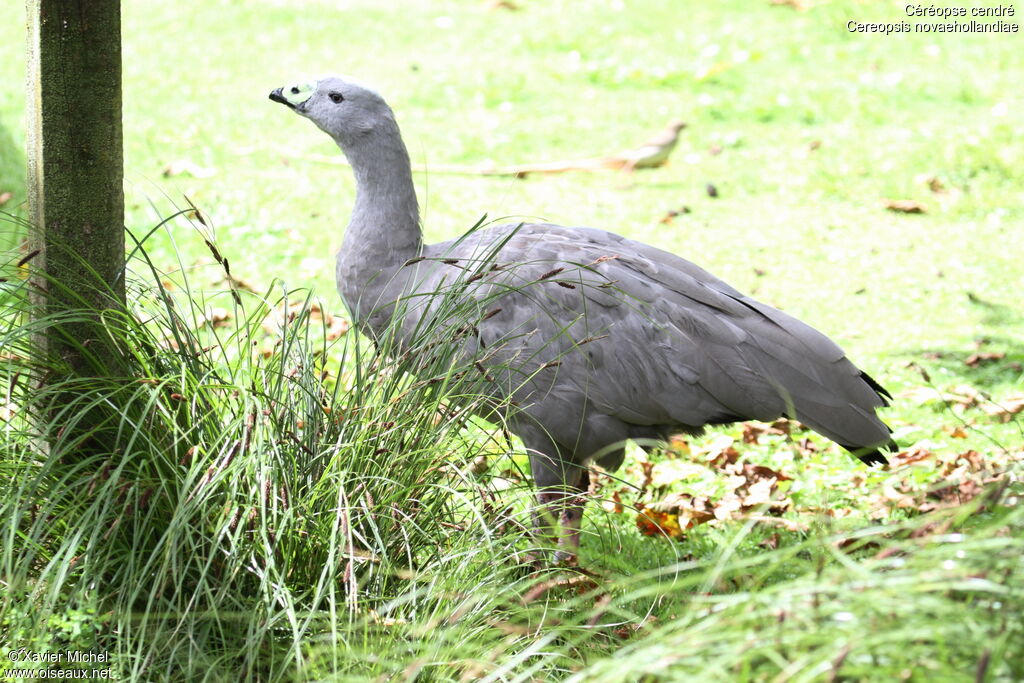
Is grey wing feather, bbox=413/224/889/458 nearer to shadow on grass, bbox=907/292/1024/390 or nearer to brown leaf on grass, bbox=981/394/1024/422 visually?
brown leaf on grass, bbox=981/394/1024/422

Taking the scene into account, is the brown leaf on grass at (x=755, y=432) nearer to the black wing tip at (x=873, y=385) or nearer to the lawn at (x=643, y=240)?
the lawn at (x=643, y=240)

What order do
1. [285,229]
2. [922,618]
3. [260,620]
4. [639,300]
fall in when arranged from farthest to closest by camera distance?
[285,229] → [639,300] → [260,620] → [922,618]

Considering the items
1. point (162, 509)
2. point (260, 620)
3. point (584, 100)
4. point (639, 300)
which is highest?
point (584, 100)

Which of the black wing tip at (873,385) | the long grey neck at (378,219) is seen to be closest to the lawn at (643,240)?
the black wing tip at (873,385)

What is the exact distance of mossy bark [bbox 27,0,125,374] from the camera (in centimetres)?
301

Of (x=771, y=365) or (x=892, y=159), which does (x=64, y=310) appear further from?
(x=892, y=159)

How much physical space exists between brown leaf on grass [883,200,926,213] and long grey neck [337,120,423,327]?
406 cm

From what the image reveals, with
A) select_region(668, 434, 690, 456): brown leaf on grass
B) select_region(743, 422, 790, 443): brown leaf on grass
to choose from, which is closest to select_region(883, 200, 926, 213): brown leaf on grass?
select_region(743, 422, 790, 443): brown leaf on grass

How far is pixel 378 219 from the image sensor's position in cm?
416

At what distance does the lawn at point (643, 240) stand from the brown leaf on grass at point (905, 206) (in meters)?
0.02

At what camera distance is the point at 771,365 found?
149 inches

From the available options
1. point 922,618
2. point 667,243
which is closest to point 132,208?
point 667,243

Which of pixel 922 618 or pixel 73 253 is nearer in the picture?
pixel 922 618

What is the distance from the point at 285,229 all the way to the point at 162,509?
3.96 metres
